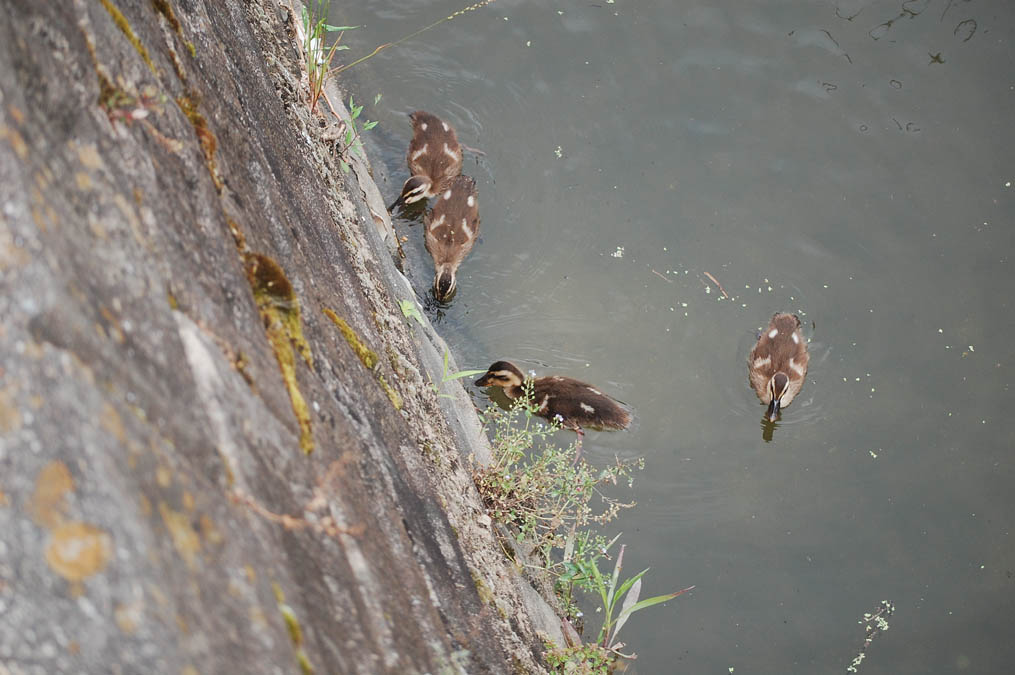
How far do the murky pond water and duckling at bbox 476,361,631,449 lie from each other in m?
0.18

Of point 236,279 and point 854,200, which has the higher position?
point 236,279

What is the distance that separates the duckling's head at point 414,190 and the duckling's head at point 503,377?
159cm

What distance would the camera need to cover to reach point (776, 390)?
5.95 meters

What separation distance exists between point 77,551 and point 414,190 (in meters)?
5.59

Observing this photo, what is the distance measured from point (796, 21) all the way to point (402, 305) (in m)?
5.20

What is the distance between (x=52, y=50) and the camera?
1393 mm

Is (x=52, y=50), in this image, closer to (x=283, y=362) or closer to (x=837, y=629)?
(x=283, y=362)

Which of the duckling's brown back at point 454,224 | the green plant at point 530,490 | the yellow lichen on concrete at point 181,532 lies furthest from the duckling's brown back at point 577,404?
the yellow lichen on concrete at point 181,532

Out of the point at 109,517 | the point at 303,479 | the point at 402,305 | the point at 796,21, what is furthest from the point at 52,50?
the point at 796,21

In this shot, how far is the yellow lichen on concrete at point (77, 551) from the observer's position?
1.12 meters

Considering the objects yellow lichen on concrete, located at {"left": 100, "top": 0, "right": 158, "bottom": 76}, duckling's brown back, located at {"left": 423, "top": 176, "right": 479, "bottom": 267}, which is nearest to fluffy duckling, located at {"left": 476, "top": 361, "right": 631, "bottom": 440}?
duckling's brown back, located at {"left": 423, "top": 176, "right": 479, "bottom": 267}

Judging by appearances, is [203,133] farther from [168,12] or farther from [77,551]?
[77,551]

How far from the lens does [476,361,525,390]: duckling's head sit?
5926 millimetres

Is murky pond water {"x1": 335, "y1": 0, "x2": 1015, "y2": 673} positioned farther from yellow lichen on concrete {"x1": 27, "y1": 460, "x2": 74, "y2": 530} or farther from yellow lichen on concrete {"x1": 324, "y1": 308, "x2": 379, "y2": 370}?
yellow lichen on concrete {"x1": 27, "y1": 460, "x2": 74, "y2": 530}
